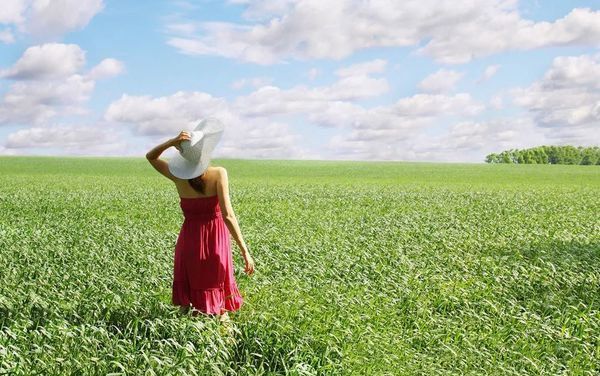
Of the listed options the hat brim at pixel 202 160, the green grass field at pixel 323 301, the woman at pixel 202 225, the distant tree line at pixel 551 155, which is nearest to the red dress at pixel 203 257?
the woman at pixel 202 225

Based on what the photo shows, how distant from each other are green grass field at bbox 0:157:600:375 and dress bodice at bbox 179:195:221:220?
1298 mm

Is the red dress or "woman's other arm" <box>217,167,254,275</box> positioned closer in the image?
"woman's other arm" <box>217,167,254,275</box>

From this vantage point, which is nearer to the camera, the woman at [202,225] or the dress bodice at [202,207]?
the woman at [202,225]

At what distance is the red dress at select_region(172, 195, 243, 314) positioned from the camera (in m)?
8.43

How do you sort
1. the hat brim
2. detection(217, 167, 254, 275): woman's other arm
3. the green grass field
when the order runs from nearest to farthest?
the green grass field
the hat brim
detection(217, 167, 254, 275): woman's other arm

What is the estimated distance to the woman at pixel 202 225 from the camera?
803 cm

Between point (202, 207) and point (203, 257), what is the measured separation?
64cm

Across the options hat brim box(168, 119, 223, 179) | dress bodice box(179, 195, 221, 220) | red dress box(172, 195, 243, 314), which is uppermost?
hat brim box(168, 119, 223, 179)

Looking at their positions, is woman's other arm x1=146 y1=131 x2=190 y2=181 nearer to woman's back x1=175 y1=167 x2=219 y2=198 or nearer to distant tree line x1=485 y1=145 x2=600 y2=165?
woman's back x1=175 y1=167 x2=219 y2=198

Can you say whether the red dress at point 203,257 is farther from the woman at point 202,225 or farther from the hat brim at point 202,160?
the hat brim at point 202,160

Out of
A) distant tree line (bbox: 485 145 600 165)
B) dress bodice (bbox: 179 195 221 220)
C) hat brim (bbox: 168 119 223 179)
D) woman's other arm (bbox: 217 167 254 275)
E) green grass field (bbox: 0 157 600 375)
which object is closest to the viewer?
green grass field (bbox: 0 157 600 375)

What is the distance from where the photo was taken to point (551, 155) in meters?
172

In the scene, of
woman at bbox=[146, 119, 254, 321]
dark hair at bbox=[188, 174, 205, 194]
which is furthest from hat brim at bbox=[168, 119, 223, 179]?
dark hair at bbox=[188, 174, 205, 194]

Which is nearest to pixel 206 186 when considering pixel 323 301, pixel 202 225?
pixel 202 225
